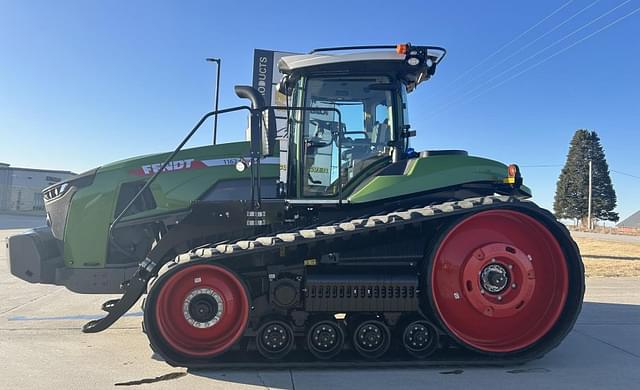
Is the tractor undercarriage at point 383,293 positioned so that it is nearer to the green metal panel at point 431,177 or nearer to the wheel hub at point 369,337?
the wheel hub at point 369,337

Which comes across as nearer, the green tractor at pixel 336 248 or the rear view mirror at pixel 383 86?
the green tractor at pixel 336 248

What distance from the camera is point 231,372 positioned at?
450 centimetres

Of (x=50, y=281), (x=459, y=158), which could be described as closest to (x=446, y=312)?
Result: (x=459, y=158)

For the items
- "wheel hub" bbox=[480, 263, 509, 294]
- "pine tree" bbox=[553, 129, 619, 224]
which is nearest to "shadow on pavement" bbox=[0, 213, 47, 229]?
"wheel hub" bbox=[480, 263, 509, 294]

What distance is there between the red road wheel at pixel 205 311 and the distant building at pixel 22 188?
153 feet

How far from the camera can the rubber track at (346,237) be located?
444 centimetres

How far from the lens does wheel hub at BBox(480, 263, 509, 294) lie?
4.77 metres

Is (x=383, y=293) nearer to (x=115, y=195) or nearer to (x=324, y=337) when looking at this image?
(x=324, y=337)

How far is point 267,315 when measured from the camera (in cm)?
474

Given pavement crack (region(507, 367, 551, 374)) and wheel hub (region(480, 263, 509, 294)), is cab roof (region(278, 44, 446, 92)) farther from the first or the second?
pavement crack (region(507, 367, 551, 374))

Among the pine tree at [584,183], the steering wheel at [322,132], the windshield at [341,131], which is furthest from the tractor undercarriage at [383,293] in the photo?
the pine tree at [584,183]

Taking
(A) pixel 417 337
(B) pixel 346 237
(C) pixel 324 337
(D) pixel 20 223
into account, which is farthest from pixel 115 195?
(D) pixel 20 223

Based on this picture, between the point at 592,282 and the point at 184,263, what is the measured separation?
9.37m

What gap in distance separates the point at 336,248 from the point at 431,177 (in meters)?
1.14
